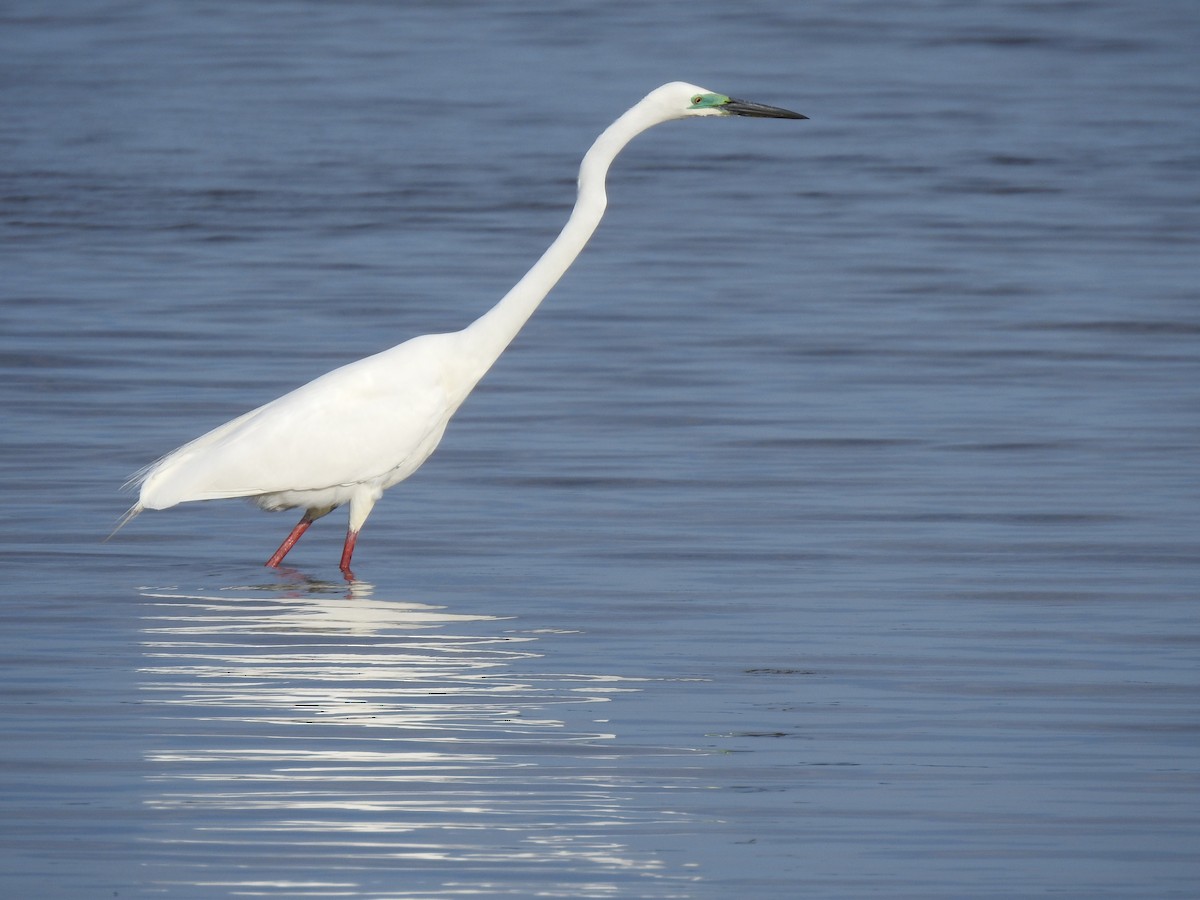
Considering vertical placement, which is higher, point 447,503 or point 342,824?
point 342,824

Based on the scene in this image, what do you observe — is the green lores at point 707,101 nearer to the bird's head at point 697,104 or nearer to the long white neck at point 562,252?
the bird's head at point 697,104

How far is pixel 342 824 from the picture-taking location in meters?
4.42

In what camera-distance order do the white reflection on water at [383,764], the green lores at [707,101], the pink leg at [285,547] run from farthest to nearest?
the green lores at [707,101]
the pink leg at [285,547]
the white reflection on water at [383,764]

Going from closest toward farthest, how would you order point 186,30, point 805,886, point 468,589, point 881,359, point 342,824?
point 805,886 < point 342,824 < point 468,589 < point 881,359 < point 186,30

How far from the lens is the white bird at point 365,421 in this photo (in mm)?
7438

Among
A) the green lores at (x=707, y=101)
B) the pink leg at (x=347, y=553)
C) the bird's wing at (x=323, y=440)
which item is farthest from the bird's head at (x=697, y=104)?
the pink leg at (x=347, y=553)

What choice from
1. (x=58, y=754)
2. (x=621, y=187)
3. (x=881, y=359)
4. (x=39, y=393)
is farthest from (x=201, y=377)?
(x=621, y=187)

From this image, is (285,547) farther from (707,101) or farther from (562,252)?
(707,101)

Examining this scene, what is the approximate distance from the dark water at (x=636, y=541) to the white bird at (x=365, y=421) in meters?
0.29

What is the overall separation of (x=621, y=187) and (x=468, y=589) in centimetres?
1270

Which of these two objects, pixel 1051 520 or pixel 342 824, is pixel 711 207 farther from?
pixel 342 824

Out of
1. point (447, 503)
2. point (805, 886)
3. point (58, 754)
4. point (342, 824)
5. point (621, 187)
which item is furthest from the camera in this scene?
point (621, 187)

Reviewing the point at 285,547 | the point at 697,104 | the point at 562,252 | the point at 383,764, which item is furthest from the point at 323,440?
the point at 383,764

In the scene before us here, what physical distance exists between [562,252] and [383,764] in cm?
341
